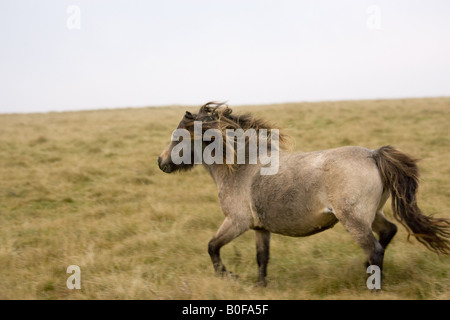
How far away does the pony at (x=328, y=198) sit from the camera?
4188mm

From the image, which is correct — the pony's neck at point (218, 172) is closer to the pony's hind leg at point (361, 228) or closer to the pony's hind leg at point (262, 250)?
the pony's hind leg at point (262, 250)

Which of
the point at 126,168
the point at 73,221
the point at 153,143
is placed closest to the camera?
the point at 73,221

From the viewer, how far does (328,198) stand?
4.29 m

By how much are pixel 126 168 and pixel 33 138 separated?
6773 millimetres

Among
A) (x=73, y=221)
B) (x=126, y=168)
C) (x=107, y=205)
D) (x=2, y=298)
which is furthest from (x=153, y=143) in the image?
(x=2, y=298)

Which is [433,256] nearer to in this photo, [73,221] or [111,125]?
[73,221]

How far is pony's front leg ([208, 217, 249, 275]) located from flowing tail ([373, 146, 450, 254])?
1.61m

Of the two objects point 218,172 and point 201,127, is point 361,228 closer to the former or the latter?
point 218,172

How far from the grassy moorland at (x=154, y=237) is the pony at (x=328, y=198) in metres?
0.50

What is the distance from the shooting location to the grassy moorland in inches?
186

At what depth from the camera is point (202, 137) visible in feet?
17.8

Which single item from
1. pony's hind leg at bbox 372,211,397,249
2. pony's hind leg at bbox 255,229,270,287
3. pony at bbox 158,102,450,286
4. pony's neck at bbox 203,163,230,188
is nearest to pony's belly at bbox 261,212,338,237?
pony at bbox 158,102,450,286

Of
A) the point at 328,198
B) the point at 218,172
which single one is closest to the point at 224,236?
Answer: the point at 218,172

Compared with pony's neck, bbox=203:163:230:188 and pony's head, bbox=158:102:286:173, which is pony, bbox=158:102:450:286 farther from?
pony's head, bbox=158:102:286:173
